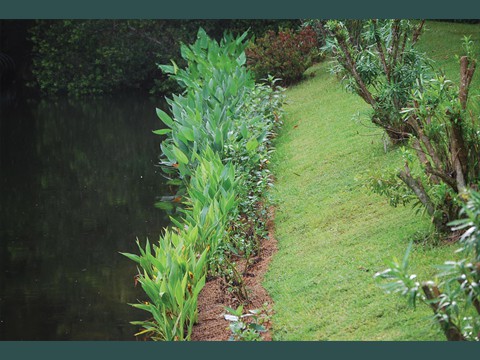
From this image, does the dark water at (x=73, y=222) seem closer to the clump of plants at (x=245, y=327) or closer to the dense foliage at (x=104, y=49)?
the clump of plants at (x=245, y=327)

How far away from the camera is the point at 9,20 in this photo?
21469 mm

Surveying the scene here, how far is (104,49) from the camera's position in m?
20.4

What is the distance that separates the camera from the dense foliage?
20.3 metres

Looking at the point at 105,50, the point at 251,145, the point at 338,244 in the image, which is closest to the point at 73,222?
the point at 251,145

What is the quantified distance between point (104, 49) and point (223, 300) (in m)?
15.6

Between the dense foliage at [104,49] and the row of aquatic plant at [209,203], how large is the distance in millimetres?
8825

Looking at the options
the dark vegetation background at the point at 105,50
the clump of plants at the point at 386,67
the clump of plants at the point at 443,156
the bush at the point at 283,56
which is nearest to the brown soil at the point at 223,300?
the clump of plants at the point at 443,156

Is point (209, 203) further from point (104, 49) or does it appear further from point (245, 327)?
point (104, 49)

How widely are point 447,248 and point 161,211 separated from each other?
417cm

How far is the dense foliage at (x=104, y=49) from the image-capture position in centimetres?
2030

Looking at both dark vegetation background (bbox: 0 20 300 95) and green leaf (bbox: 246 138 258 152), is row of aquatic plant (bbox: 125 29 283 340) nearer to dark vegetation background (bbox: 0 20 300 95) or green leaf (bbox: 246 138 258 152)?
green leaf (bbox: 246 138 258 152)

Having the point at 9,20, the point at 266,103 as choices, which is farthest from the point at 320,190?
the point at 9,20

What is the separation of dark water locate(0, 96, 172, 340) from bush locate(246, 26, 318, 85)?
2234mm

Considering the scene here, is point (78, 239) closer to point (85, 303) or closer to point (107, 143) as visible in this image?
point (85, 303)
